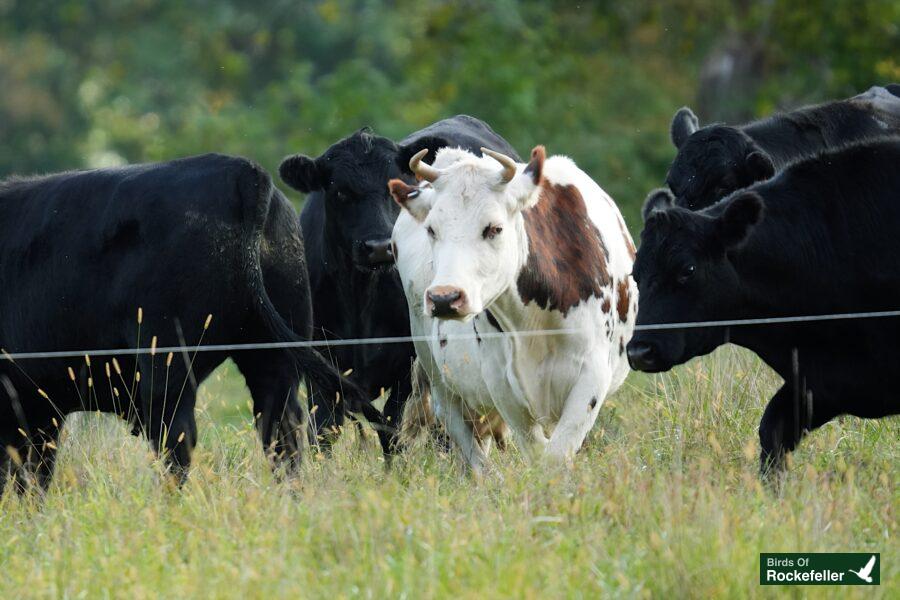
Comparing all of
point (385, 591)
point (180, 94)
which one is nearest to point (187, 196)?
point (385, 591)

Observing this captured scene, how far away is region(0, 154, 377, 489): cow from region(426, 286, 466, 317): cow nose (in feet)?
2.94

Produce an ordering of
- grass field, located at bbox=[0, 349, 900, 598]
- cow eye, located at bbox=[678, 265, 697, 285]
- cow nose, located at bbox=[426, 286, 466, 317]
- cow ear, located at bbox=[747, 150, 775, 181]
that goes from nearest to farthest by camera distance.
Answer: grass field, located at bbox=[0, 349, 900, 598]
cow nose, located at bbox=[426, 286, 466, 317]
cow eye, located at bbox=[678, 265, 697, 285]
cow ear, located at bbox=[747, 150, 775, 181]

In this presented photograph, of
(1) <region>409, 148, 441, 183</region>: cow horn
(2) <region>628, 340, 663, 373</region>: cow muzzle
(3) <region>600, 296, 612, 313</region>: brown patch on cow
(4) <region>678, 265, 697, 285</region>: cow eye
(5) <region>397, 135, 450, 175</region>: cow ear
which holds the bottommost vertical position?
(2) <region>628, 340, 663, 373</region>: cow muzzle

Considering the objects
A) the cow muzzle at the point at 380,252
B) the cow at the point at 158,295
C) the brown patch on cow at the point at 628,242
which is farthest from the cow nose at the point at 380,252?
the brown patch on cow at the point at 628,242

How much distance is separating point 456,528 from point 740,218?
191 centimetres

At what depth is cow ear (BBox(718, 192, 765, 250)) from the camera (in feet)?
20.6

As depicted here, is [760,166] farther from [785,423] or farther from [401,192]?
[401,192]

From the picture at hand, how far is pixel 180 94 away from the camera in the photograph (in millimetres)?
33406

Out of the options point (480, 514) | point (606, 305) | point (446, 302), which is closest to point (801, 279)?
point (606, 305)

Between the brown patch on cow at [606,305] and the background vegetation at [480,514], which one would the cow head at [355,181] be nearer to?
the background vegetation at [480,514]

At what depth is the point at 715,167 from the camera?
8.18 meters

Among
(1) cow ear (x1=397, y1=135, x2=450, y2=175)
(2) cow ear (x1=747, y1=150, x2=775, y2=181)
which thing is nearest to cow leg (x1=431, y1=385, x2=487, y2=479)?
(1) cow ear (x1=397, y1=135, x2=450, y2=175)

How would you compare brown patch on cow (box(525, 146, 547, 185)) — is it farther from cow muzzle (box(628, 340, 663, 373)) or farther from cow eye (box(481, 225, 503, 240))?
cow muzzle (box(628, 340, 663, 373))

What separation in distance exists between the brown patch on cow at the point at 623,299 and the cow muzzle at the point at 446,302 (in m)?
1.20
